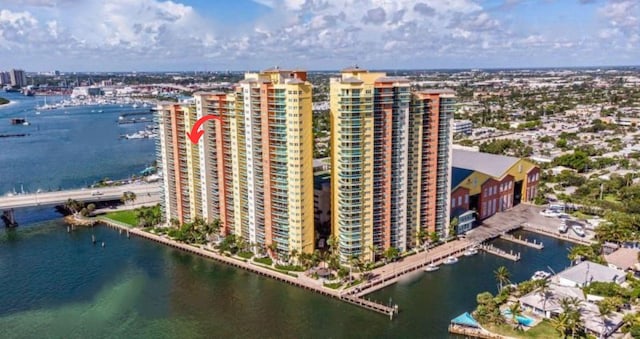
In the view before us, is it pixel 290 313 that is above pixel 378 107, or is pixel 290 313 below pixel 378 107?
below

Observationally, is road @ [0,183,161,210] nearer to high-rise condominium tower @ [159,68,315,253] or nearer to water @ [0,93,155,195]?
water @ [0,93,155,195]

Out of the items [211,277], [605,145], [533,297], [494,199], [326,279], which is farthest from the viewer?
[605,145]

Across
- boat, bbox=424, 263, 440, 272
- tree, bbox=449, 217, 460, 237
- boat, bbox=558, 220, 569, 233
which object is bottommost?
boat, bbox=424, 263, 440, 272

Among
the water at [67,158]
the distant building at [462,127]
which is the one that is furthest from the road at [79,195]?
the distant building at [462,127]

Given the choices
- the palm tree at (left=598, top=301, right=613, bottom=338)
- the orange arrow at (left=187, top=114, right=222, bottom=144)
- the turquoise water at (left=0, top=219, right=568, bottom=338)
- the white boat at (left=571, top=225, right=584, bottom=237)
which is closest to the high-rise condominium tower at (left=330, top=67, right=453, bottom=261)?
the turquoise water at (left=0, top=219, right=568, bottom=338)

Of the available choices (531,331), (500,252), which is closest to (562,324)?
(531,331)

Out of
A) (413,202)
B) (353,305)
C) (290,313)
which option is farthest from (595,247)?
(290,313)

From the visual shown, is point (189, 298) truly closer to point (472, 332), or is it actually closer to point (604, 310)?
point (472, 332)

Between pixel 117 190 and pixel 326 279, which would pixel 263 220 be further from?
pixel 117 190
